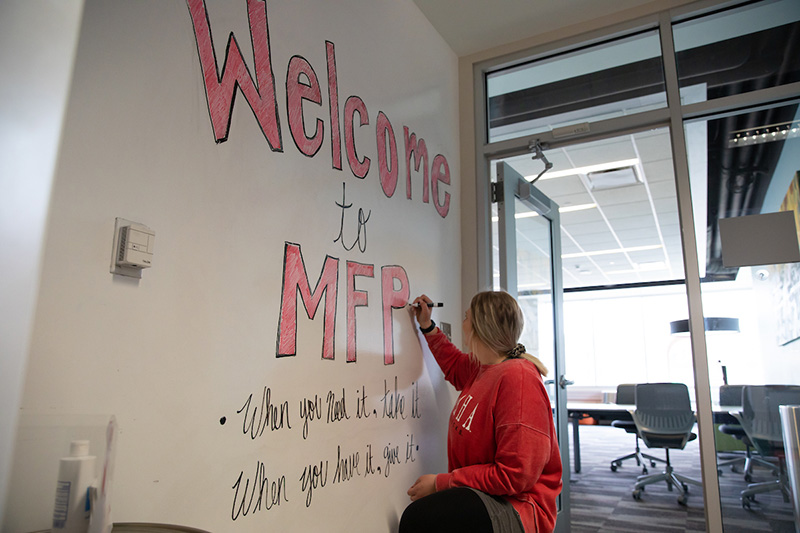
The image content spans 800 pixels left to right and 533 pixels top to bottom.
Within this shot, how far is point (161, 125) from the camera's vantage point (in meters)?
1.19

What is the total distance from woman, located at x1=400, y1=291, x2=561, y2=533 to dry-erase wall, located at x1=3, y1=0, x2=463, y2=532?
30 cm

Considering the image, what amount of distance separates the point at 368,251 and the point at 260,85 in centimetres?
70

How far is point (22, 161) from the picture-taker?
499mm

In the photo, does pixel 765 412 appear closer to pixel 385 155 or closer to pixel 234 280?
pixel 385 155

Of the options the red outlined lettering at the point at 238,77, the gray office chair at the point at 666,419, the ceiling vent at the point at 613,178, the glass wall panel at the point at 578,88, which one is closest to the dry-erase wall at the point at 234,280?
the red outlined lettering at the point at 238,77

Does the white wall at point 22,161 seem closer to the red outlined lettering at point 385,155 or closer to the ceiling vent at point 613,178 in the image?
the red outlined lettering at point 385,155

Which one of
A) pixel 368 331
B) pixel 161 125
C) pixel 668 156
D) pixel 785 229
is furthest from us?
pixel 668 156

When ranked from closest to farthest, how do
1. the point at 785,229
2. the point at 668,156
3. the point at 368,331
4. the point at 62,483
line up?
the point at 62,483 < the point at 368,331 < the point at 785,229 < the point at 668,156

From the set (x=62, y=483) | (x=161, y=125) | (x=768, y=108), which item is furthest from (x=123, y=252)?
(x=768, y=108)

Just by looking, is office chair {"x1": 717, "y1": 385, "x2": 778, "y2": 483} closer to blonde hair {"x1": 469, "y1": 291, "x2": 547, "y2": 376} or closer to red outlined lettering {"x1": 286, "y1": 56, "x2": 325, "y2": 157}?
blonde hair {"x1": 469, "y1": 291, "x2": 547, "y2": 376}

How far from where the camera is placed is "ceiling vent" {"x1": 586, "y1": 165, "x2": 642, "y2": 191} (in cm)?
521

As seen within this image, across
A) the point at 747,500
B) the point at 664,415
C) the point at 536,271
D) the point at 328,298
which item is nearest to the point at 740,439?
the point at 747,500

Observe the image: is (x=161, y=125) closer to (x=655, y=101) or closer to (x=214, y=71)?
(x=214, y=71)

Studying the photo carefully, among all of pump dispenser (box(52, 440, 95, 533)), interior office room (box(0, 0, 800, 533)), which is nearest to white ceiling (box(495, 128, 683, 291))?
interior office room (box(0, 0, 800, 533))
